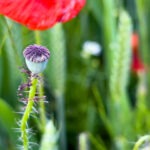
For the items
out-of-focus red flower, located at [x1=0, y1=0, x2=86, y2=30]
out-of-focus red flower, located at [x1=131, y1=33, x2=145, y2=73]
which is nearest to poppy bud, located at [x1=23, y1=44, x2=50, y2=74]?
out-of-focus red flower, located at [x1=0, y1=0, x2=86, y2=30]

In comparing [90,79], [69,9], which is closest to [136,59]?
[90,79]

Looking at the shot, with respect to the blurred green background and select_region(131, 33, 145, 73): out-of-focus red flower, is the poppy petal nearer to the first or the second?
the blurred green background

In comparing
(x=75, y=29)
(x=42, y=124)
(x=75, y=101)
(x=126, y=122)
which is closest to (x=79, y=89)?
(x=75, y=101)

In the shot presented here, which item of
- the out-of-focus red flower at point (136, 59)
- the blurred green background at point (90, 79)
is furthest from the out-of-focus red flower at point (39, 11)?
the out-of-focus red flower at point (136, 59)

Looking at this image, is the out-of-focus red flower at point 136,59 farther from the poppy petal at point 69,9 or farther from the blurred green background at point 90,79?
the poppy petal at point 69,9

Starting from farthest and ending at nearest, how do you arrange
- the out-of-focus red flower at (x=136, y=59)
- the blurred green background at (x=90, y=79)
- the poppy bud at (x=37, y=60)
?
the out-of-focus red flower at (x=136, y=59)
the blurred green background at (x=90, y=79)
the poppy bud at (x=37, y=60)

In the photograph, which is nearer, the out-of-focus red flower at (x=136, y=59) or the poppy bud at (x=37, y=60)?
the poppy bud at (x=37, y=60)
